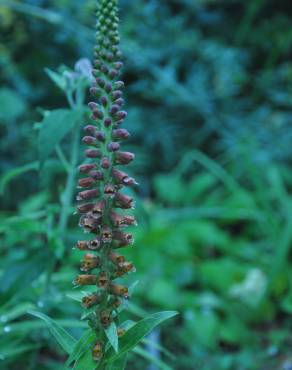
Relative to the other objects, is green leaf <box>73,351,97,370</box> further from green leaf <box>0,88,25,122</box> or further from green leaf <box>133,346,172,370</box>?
green leaf <box>0,88,25,122</box>

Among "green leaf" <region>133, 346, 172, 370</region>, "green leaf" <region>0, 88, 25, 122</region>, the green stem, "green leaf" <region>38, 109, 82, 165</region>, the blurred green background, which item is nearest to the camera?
"green leaf" <region>38, 109, 82, 165</region>

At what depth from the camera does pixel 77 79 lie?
2.21 m

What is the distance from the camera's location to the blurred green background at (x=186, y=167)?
314 centimetres

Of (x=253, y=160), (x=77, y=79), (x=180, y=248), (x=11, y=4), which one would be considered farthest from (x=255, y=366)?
(x=11, y=4)

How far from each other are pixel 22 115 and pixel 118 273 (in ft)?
10.5

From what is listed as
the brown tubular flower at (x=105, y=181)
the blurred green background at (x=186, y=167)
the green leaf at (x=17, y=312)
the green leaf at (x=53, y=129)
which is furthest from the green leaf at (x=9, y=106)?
the brown tubular flower at (x=105, y=181)

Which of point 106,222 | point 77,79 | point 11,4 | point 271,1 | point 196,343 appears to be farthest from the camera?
point 271,1

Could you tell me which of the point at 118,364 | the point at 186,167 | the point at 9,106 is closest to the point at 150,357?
the point at 118,364

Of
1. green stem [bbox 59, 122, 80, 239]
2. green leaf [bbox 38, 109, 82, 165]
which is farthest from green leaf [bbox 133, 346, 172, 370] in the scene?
green leaf [bbox 38, 109, 82, 165]

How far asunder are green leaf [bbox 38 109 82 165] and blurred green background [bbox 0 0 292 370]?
27cm

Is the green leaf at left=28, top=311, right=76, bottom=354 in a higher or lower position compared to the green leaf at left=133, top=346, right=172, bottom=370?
higher

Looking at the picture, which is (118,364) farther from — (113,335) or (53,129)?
(53,129)

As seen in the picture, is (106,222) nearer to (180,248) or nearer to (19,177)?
(180,248)

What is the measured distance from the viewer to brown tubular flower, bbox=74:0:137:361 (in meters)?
1.43
